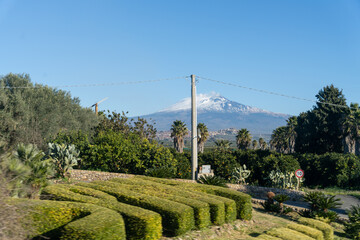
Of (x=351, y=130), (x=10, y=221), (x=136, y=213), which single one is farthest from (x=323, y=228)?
(x=351, y=130)

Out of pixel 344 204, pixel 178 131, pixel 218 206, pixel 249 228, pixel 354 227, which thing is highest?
pixel 178 131

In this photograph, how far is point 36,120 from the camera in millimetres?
31953

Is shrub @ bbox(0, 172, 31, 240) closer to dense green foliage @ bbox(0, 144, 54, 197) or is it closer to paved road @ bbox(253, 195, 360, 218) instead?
dense green foliage @ bbox(0, 144, 54, 197)

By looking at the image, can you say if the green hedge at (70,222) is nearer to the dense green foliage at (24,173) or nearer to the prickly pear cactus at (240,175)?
the dense green foliage at (24,173)

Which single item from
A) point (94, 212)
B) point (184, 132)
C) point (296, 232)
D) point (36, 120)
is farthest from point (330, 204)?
point (184, 132)

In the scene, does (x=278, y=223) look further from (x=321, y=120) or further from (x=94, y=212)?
(x=321, y=120)

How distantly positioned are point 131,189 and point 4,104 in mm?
21483

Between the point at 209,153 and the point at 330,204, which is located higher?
the point at 209,153

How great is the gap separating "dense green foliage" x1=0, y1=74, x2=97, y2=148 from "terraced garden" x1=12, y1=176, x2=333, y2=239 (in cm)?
1837

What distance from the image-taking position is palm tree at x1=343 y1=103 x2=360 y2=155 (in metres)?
49.1

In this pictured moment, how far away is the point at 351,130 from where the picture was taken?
162ft

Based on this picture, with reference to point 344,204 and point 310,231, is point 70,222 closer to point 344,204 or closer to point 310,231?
point 310,231

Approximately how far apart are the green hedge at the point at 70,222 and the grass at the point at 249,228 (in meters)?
2.28

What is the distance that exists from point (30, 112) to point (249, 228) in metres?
24.7
